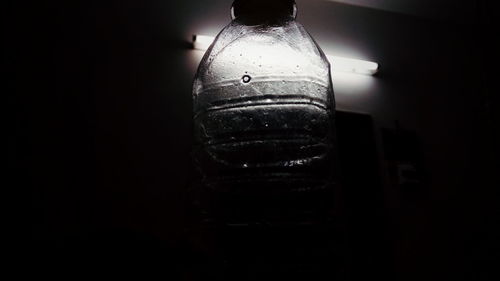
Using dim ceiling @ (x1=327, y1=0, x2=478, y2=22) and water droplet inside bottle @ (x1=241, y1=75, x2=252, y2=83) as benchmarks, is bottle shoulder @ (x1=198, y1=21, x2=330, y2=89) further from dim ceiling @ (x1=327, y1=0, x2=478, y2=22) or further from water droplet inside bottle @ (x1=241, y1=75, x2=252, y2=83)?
dim ceiling @ (x1=327, y1=0, x2=478, y2=22)

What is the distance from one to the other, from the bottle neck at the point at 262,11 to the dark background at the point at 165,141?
360mm

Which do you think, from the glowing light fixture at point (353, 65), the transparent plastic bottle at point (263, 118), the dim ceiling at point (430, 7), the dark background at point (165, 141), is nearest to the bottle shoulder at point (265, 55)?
the transparent plastic bottle at point (263, 118)

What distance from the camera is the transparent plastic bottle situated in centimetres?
92

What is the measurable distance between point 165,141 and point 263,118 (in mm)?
400

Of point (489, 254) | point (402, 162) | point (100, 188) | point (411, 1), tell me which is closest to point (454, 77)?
point (411, 1)

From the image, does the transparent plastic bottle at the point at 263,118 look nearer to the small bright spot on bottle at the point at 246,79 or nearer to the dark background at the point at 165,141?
the small bright spot on bottle at the point at 246,79

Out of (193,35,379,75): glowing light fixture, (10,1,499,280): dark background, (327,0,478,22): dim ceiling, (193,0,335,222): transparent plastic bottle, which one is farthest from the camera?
(327,0,478,22): dim ceiling

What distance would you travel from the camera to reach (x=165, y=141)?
1225 millimetres

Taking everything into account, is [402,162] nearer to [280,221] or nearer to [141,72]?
[280,221]

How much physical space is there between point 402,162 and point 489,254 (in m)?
0.56

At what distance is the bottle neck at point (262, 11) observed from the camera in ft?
3.20

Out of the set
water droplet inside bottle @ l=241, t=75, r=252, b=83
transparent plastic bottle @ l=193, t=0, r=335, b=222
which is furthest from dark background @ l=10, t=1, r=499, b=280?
water droplet inside bottle @ l=241, t=75, r=252, b=83

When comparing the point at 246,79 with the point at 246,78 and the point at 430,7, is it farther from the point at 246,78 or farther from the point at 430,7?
the point at 430,7

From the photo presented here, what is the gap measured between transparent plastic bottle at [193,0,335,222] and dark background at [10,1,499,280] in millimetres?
204
